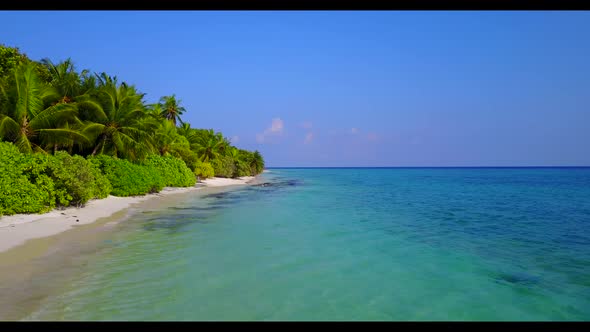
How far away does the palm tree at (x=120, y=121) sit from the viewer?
25.9 metres

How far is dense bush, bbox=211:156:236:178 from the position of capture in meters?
57.2

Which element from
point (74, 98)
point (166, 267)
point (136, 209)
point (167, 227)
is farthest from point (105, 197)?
point (166, 267)

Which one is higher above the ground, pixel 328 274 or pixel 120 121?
pixel 120 121

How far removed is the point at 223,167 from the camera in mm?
59969

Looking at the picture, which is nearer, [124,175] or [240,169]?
[124,175]

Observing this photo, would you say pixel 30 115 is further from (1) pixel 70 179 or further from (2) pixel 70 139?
(1) pixel 70 179

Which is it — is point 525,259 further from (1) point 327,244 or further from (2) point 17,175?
(2) point 17,175

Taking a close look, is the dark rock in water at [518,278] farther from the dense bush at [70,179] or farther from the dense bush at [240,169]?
the dense bush at [240,169]

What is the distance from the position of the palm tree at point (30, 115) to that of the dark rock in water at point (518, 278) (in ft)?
69.1

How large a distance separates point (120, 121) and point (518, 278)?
1032 inches

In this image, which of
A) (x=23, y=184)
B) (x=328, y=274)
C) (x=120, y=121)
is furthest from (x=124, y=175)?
(x=328, y=274)

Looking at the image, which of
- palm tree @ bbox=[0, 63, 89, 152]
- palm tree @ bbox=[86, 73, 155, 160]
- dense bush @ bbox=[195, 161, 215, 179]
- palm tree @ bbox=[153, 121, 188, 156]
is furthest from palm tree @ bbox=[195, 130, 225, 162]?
palm tree @ bbox=[0, 63, 89, 152]

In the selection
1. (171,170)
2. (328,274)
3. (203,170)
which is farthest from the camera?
(203,170)
